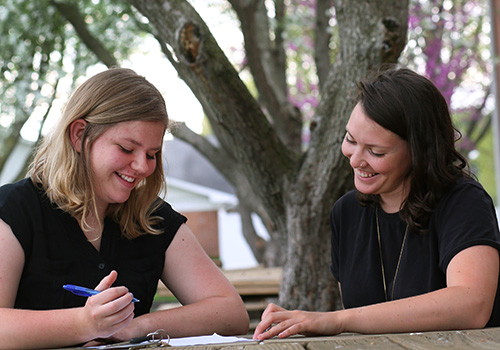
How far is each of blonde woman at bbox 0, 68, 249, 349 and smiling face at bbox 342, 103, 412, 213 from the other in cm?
61

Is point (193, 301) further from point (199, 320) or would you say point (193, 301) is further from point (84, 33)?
point (84, 33)

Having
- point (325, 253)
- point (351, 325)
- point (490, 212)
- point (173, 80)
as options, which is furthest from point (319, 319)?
point (173, 80)

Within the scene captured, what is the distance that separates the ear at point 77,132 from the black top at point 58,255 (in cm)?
20

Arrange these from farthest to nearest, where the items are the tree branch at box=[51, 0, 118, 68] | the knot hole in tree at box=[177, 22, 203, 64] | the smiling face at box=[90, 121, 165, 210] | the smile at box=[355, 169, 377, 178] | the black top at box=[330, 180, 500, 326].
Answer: the tree branch at box=[51, 0, 118, 68]
the knot hole in tree at box=[177, 22, 203, 64]
the smile at box=[355, 169, 377, 178]
the smiling face at box=[90, 121, 165, 210]
the black top at box=[330, 180, 500, 326]

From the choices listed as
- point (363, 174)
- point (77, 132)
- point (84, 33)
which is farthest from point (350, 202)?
point (84, 33)

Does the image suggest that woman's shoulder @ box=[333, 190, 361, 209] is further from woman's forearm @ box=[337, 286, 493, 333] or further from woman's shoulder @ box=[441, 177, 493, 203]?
woman's forearm @ box=[337, 286, 493, 333]

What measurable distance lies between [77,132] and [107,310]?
71 centimetres

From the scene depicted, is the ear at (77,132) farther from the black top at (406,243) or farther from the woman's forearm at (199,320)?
the black top at (406,243)

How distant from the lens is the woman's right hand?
169 centimetres

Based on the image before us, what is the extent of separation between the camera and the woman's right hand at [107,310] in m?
1.69

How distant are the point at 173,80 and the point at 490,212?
23.2 feet

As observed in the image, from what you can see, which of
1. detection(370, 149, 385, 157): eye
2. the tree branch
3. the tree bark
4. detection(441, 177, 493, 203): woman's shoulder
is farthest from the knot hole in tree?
the tree branch

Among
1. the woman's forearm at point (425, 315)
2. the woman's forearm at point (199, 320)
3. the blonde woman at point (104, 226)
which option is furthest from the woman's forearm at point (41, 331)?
the woman's forearm at point (425, 315)

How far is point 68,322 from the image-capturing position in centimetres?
178
